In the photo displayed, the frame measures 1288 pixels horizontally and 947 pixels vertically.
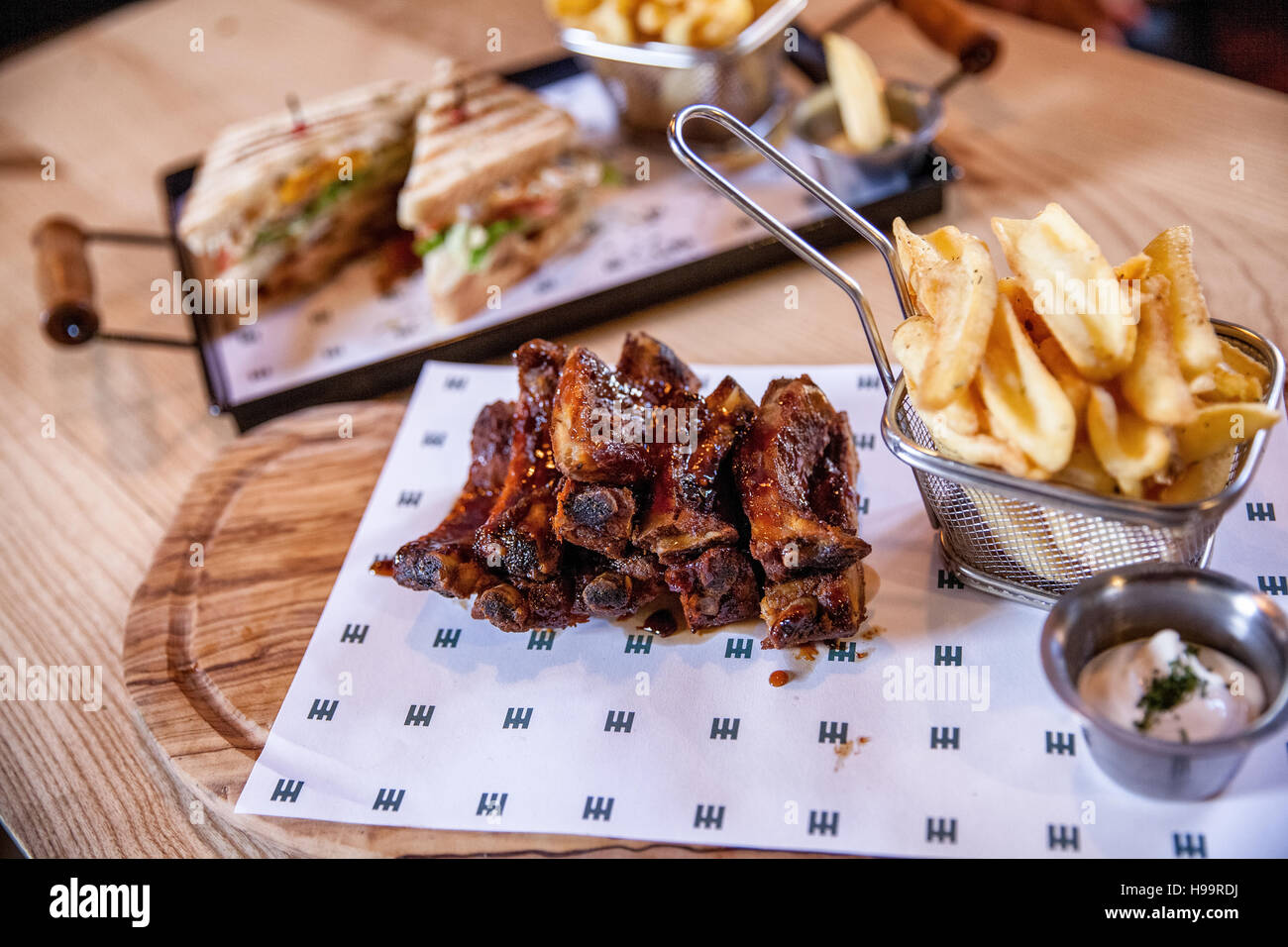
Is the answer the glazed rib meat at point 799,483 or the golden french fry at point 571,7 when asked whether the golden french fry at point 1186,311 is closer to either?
the glazed rib meat at point 799,483

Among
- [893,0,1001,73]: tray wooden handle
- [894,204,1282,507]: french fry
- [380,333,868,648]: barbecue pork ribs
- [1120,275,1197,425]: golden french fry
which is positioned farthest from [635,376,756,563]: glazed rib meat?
[893,0,1001,73]: tray wooden handle

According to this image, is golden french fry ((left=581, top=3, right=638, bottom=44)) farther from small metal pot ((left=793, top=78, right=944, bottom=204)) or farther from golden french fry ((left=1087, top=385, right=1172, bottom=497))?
golden french fry ((left=1087, top=385, right=1172, bottom=497))

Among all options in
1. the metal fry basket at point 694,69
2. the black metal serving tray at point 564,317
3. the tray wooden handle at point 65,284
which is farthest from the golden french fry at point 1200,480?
the tray wooden handle at point 65,284

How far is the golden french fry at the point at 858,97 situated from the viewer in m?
3.56

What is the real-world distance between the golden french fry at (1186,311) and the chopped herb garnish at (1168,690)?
0.54 meters

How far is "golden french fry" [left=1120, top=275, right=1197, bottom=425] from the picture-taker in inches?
71.9

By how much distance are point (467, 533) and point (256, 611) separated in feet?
2.08

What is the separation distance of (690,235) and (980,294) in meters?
1.95

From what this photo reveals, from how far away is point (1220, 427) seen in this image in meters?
1.88

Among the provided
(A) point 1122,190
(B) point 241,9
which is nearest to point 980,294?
(A) point 1122,190

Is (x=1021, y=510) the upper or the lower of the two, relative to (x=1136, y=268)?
lower

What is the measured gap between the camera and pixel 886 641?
89.1 inches

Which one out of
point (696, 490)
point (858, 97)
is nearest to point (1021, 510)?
point (696, 490)

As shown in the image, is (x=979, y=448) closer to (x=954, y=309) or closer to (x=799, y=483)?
(x=954, y=309)
